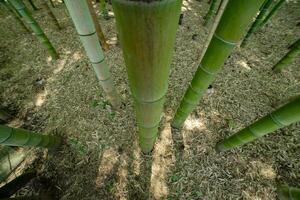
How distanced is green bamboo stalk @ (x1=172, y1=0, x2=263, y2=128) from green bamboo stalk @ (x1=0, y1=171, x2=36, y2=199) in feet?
5.01

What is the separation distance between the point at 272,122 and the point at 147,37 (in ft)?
3.24

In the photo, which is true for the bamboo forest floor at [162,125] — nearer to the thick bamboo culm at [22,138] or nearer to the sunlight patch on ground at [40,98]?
the sunlight patch on ground at [40,98]

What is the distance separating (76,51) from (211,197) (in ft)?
8.64

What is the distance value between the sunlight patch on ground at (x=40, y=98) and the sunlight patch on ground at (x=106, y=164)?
111 cm

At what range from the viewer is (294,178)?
1.64 meters

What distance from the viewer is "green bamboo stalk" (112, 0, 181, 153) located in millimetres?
408

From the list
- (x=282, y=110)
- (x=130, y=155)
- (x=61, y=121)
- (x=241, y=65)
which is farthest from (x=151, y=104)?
(x=241, y=65)

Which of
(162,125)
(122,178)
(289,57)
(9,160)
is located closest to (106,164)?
(122,178)

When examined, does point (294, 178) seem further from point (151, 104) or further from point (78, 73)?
point (78, 73)

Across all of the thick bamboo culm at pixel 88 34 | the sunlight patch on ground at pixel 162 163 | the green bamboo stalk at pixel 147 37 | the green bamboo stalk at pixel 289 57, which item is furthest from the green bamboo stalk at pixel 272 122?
the green bamboo stalk at pixel 289 57

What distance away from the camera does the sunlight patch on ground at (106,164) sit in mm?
1608

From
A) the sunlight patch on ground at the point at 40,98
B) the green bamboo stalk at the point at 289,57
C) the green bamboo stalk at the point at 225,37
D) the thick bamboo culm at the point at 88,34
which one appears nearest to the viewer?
the green bamboo stalk at the point at 225,37

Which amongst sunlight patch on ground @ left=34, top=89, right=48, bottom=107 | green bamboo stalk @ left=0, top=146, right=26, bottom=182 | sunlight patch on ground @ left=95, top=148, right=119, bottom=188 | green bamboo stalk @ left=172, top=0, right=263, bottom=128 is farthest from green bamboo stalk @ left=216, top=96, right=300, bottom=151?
sunlight patch on ground @ left=34, top=89, right=48, bottom=107

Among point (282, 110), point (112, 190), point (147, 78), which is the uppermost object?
point (147, 78)
